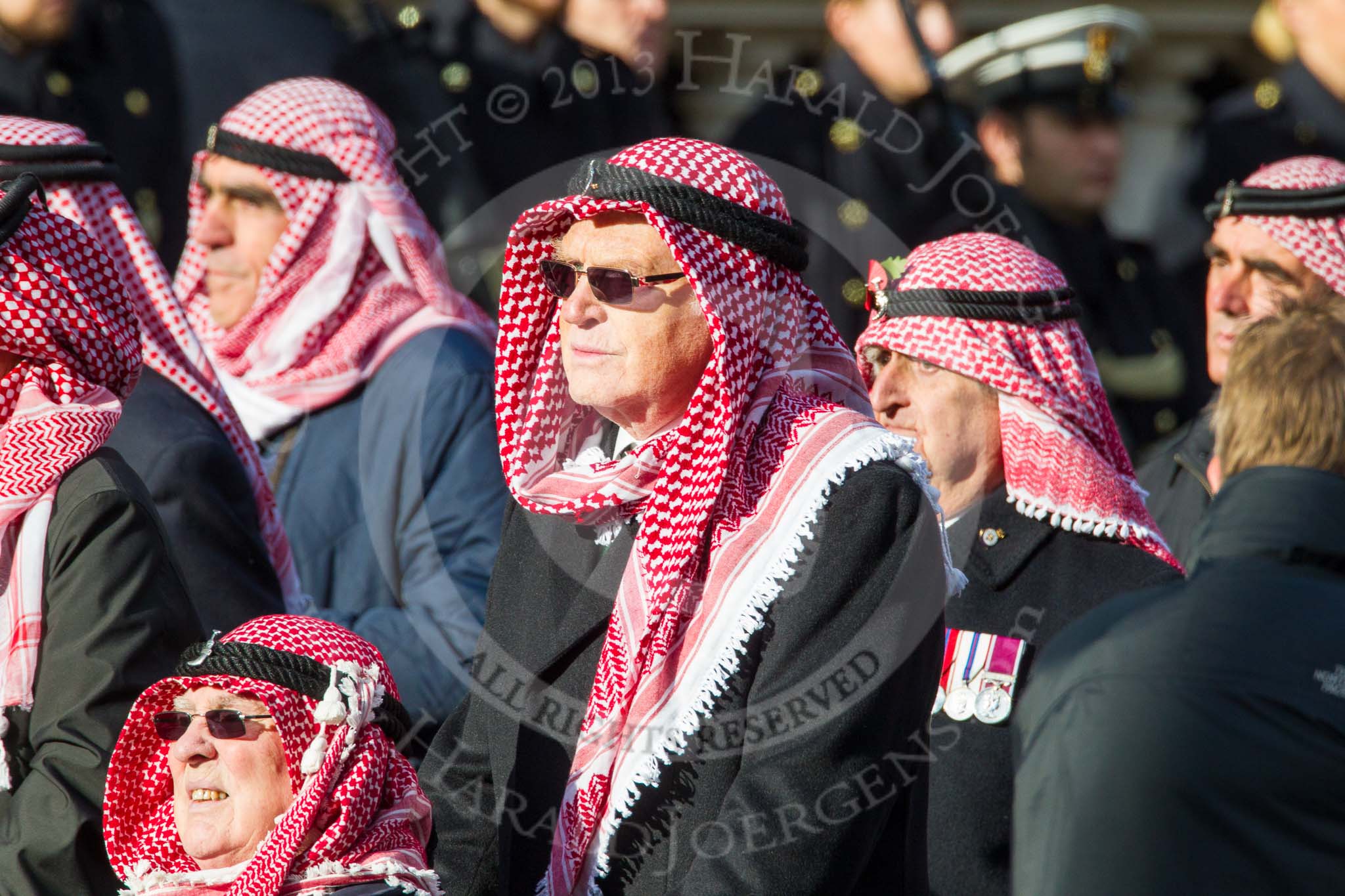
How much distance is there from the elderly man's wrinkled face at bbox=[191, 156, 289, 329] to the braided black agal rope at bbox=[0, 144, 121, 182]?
0.54 m

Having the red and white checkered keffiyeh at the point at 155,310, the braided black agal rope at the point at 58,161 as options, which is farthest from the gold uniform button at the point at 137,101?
the braided black agal rope at the point at 58,161

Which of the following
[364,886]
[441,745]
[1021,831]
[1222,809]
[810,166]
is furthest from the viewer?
[810,166]

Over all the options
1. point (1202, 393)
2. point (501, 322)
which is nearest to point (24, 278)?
point (501, 322)

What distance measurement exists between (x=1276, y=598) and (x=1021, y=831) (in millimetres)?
510

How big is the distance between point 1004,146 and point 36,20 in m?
3.62

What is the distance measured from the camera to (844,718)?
2.85 metres

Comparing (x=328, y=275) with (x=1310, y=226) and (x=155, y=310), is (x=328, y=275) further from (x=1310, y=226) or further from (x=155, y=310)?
(x=1310, y=226)

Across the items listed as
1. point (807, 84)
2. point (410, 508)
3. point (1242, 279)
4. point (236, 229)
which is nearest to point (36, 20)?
point (236, 229)

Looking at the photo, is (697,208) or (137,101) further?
(137,101)

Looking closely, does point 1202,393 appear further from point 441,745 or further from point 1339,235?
point 441,745

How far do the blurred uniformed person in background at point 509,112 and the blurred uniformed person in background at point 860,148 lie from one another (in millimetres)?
515

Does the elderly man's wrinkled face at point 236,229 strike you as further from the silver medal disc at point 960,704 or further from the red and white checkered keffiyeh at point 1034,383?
the silver medal disc at point 960,704

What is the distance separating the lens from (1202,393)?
698 centimetres

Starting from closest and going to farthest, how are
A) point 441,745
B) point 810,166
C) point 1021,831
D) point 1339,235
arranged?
point 1021,831
point 441,745
point 1339,235
point 810,166
